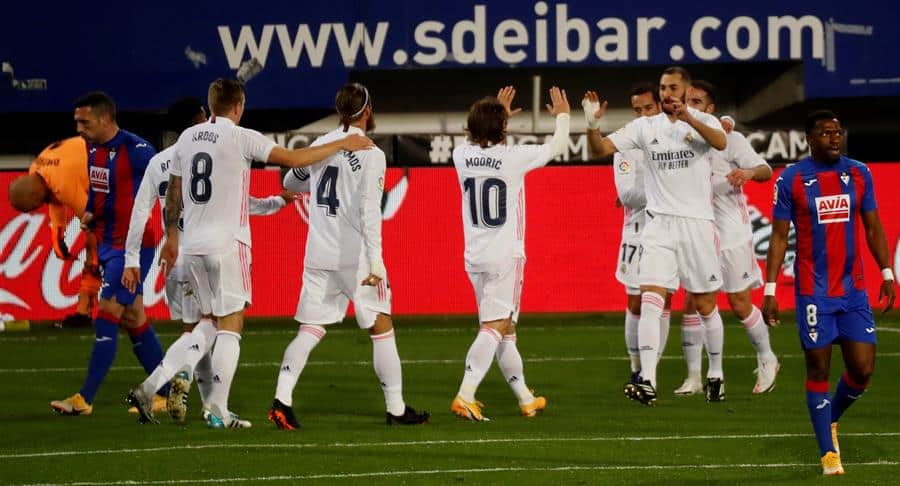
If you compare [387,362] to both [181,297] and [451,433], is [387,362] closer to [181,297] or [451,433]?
[451,433]

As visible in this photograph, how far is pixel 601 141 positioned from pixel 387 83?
1451 cm

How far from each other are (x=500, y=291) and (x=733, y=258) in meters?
2.41

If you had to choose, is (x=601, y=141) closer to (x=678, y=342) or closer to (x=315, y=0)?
(x=678, y=342)

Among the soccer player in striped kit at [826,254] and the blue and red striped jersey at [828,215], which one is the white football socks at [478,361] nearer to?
the soccer player in striped kit at [826,254]

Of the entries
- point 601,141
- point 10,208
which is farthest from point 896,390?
point 10,208

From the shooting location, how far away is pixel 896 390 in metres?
11.7

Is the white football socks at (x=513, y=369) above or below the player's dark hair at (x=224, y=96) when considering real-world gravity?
below

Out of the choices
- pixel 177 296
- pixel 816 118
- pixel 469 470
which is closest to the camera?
pixel 816 118

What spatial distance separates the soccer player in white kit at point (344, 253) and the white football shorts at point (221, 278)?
40 centimetres

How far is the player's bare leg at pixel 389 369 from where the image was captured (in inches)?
389

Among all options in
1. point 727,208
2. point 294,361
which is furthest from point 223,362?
point 727,208

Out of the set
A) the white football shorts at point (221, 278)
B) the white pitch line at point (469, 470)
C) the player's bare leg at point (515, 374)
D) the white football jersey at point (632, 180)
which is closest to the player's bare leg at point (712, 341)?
the white football jersey at point (632, 180)

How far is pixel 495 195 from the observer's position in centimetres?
1023

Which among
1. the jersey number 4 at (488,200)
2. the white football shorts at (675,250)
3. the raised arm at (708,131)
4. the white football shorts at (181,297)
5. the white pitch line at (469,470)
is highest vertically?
the raised arm at (708,131)
